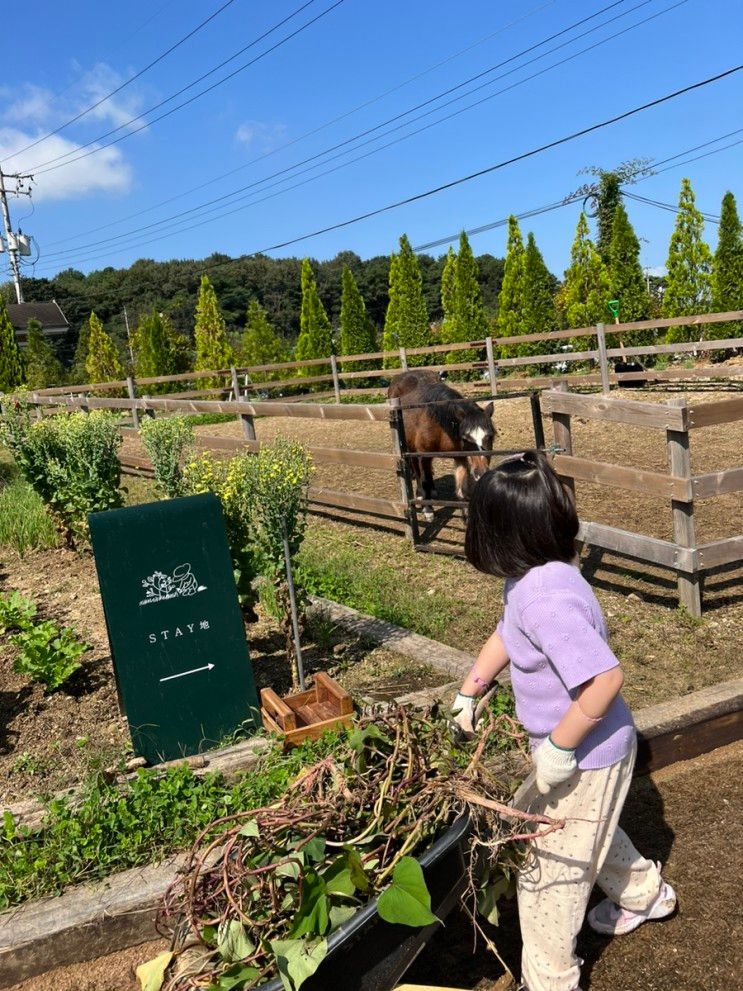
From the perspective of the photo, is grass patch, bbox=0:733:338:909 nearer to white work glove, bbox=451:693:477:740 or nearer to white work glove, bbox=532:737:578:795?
white work glove, bbox=451:693:477:740

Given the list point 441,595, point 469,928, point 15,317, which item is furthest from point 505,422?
point 15,317

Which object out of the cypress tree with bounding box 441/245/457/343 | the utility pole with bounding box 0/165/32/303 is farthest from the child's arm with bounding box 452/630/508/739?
the utility pole with bounding box 0/165/32/303

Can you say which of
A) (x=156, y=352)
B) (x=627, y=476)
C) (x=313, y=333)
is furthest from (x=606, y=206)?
(x=627, y=476)

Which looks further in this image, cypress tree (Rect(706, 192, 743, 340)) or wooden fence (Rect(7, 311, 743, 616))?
cypress tree (Rect(706, 192, 743, 340))

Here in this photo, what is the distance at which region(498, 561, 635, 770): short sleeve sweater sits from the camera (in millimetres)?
2027

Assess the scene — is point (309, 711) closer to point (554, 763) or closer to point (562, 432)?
point (554, 763)

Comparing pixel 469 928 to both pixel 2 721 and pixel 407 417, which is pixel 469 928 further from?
pixel 407 417

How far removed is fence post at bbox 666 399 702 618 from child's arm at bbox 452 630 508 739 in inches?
109

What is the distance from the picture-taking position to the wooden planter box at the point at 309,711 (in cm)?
346

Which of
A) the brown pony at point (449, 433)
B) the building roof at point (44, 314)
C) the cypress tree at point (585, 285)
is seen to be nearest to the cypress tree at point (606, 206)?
the cypress tree at point (585, 285)

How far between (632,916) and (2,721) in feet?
10.1

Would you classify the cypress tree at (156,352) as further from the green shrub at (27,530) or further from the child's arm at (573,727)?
the child's arm at (573,727)

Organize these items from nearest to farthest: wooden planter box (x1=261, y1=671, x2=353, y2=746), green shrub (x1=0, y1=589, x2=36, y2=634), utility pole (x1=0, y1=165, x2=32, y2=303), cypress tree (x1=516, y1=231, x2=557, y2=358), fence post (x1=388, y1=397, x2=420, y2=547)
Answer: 1. wooden planter box (x1=261, y1=671, x2=353, y2=746)
2. green shrub (x1=0, y1=589, x2=36, y2=634)
3. fence post (x1=388, y1=397, x2=420, y2=547)
4. cypress tree (x1=516, y1=231, x2=557, y2=358)
5. utility pole (x1=0, y1=165, x2=32, y2=303)

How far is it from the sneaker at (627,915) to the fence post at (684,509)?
2.66 m
